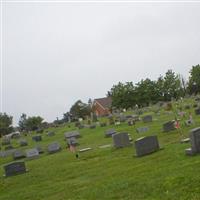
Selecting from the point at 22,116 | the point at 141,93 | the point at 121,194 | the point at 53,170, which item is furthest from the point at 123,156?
the point at 22,116

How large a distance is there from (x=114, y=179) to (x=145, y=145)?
401 centimetres

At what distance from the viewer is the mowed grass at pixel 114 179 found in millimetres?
8906

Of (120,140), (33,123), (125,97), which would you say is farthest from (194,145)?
(33,123)

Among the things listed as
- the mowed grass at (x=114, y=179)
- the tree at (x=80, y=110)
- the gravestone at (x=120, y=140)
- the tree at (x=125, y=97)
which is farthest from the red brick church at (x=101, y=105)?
the mowed grass at (x=114, y=179)

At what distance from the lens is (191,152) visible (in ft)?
40.7

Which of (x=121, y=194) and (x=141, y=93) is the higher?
(x=141, y=93)

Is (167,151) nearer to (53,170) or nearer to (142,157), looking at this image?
(142,157)

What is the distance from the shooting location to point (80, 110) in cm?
8712

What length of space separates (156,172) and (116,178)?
137cm

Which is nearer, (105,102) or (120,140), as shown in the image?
(120,140)

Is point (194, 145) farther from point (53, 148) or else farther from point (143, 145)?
point (53, 148)

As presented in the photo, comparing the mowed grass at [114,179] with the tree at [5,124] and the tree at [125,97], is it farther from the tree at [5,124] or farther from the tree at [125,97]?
the tree at [5,124]

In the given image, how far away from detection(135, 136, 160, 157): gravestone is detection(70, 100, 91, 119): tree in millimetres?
70442

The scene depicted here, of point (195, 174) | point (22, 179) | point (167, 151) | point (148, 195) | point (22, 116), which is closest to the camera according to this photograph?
point (148, 195)
